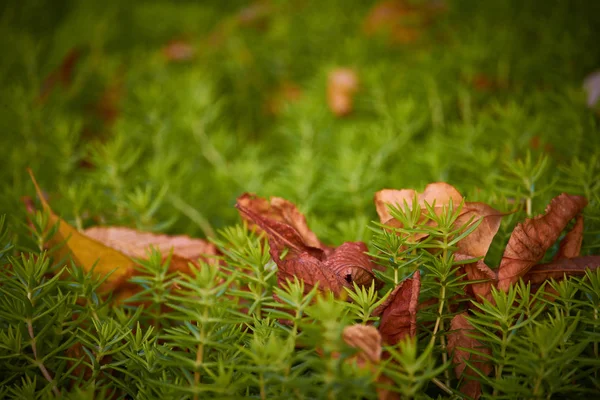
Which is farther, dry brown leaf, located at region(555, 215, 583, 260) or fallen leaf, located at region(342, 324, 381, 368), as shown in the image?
dry brown leaf, located at region(555, 215, 583, 260)

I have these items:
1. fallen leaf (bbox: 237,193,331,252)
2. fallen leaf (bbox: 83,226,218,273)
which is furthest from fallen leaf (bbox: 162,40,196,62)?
fallen leaf (bbox: 237,193,331,252)

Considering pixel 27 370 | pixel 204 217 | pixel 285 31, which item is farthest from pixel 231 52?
pixel 27 370

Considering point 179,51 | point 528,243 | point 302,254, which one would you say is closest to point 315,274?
point 302,254

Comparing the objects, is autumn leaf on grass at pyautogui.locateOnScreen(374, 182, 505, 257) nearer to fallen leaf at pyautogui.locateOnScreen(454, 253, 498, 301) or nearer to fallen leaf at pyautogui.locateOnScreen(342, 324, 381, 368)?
fallen leaf at pyautogui.locateOnScreen(454, 253, 498, 301)

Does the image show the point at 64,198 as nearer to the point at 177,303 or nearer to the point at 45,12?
the point at 177,303

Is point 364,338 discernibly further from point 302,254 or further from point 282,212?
point 282,212
